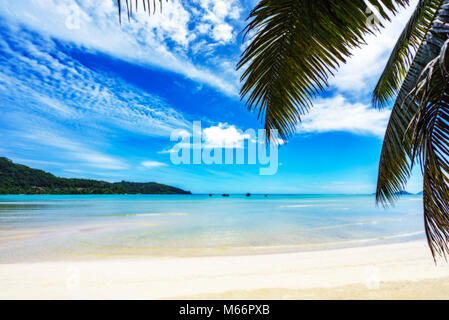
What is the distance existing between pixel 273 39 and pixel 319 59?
426 millimetres

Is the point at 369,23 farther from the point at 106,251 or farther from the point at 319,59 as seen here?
the point at 106,251

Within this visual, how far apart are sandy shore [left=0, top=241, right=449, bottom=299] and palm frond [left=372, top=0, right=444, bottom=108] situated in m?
3.44

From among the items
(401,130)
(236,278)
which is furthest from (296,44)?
(236,278)

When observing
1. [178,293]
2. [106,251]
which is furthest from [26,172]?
[178,293]

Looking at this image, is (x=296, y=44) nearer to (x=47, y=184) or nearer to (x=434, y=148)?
Result: (x=434, y=148)

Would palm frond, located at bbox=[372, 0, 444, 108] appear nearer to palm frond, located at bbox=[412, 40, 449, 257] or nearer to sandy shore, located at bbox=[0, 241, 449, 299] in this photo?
palm frond, located at bbox=[412, 40, 449, 257]

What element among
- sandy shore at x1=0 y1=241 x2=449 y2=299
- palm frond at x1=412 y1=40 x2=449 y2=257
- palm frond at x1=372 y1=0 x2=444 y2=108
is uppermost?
palm frond at x1=372 y1=0 x2=444 y2=108

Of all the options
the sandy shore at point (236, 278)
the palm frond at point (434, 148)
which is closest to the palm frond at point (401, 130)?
the palm frond at point (434, 148)

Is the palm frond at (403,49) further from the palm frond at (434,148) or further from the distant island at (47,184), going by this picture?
the distant island at (47,184)

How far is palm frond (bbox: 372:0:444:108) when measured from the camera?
2.38 metres

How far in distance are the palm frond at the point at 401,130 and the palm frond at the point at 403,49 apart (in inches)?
13.6

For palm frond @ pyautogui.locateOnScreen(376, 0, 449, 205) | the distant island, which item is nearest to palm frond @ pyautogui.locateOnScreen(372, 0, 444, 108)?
palm frond @ pyautogui.locateOnScreen(376, 0, 449, 205)

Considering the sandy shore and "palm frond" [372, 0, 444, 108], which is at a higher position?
"palm frond" [372, 0, 444, 108]

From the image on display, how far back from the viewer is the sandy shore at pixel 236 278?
3873mm
